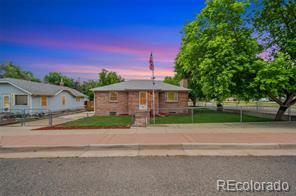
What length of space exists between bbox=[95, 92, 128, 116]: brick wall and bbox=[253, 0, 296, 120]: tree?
14222mm

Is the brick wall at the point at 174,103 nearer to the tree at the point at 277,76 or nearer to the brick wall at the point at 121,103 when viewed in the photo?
the brick wall at the point at 121,103

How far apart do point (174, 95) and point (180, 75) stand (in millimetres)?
12388

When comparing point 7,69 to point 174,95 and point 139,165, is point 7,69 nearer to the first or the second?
point 174,95

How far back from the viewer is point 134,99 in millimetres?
23000

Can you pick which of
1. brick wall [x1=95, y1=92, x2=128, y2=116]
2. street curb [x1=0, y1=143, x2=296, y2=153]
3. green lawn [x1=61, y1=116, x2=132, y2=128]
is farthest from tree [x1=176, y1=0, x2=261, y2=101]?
brick wall [x1=95, y1=92, x2=128, y2=116]

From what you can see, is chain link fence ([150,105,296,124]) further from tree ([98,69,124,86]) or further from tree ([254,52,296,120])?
tree ([98,69,124,86])

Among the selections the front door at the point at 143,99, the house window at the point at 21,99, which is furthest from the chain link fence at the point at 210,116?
the house window at the point at 21,99

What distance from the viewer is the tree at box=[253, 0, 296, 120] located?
12535 mm

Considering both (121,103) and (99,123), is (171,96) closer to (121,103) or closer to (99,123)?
(121,103)

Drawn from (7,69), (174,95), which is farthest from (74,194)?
(7,69)

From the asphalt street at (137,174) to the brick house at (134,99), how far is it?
53.1 ft

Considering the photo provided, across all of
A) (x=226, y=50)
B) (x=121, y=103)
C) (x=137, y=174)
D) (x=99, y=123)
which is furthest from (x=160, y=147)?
(x=121, y=103)

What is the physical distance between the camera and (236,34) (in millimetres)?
14523

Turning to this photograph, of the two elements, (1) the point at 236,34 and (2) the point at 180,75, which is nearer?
(1) the point at 236,34
